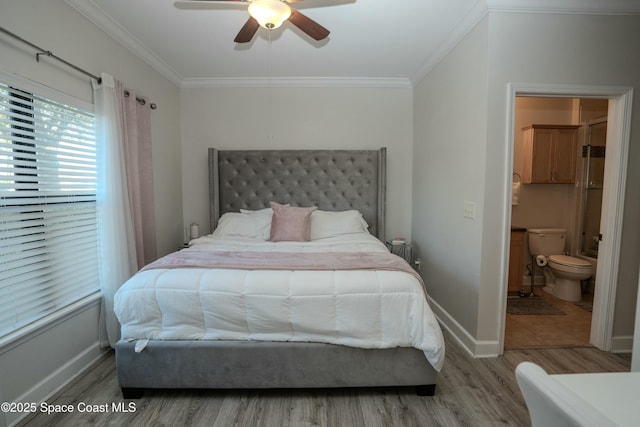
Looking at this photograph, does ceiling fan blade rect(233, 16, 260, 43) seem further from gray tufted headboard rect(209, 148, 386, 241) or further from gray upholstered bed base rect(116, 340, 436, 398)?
gray upholstered bed base rect(116, 340, 436, 398)

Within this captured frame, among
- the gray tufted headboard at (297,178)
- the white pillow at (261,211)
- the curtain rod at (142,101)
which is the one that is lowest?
the white pillow at (261,211)

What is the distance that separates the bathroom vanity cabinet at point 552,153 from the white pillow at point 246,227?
338cm

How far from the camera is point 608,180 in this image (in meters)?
2.33

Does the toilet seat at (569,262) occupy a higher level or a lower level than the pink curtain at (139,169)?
lower

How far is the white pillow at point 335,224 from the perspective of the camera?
10.5ft

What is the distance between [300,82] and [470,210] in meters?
2.45

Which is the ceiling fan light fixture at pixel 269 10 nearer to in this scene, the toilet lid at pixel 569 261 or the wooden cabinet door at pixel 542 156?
the wooden cabinet door at pixel 542 156

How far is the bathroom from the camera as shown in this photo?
3674 mm

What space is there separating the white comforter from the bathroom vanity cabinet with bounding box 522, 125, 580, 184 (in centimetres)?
308

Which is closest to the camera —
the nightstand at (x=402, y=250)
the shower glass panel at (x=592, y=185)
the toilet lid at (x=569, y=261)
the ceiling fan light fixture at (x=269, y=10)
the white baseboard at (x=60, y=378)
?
the ceiling fan light fixture at (x=269, y=10)

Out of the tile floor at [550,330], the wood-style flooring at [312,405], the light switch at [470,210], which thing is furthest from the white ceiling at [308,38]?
the tile floor at [550,330]

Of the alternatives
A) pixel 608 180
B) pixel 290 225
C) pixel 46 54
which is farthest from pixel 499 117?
pixel 46 54

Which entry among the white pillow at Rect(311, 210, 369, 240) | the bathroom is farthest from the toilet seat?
the white pillow at Rect(311, 210, 369, 240)

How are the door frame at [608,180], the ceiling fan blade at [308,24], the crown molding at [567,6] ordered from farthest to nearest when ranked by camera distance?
the door frame at [608,180] → the crown molding at [567,6] → the ceiling fan blade at [308,24]
